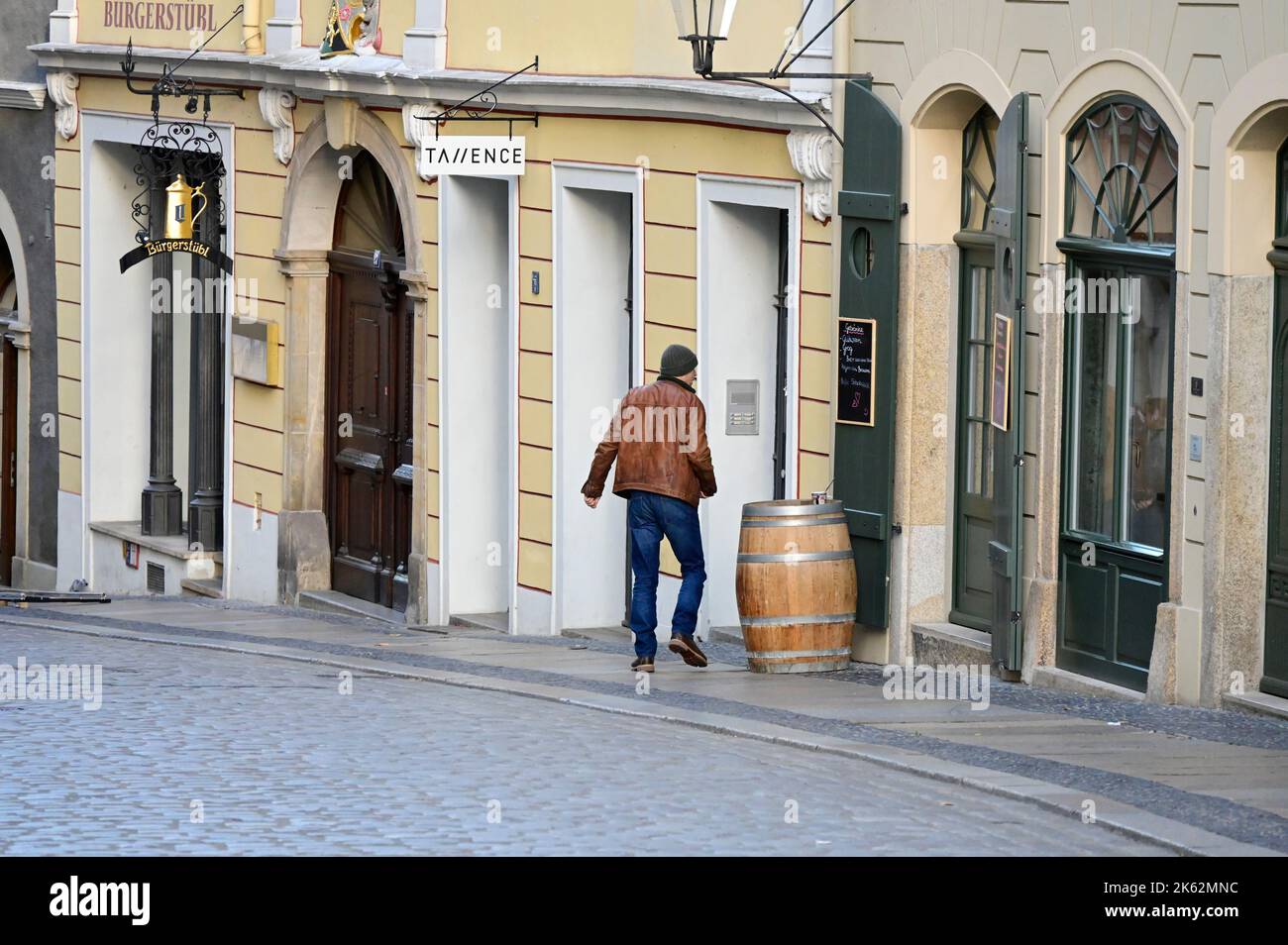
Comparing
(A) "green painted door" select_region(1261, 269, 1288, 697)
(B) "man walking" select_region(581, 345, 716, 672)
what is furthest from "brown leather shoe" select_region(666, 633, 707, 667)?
(A) "green painted door" select_region(1261, 269, 1288, 697)

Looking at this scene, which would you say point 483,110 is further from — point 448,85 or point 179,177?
point 179,177

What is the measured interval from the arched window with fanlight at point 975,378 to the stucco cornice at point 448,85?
1030mm

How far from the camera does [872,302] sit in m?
13.8

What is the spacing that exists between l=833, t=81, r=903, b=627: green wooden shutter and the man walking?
0.95 metres

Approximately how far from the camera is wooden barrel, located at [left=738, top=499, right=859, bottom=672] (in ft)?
42.8

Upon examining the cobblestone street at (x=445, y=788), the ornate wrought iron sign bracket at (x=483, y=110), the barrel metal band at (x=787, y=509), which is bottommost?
the cobblestone street at (x=445, y=788)

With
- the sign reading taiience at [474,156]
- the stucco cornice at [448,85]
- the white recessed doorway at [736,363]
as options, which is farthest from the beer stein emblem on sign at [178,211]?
the white recessed doorway at [736,363]

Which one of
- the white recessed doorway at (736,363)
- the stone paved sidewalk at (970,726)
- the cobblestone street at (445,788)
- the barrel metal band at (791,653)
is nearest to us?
the cobblestone street at (445,788)

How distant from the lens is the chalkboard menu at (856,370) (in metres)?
13.8

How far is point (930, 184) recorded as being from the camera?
13617 millimetres

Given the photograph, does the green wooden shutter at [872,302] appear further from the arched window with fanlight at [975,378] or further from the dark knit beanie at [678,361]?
the dark knit beanie at [678,361]

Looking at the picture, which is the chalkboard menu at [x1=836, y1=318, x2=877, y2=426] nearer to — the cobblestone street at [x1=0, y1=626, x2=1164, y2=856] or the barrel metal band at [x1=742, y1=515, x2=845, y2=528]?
the barrel metal band at [x1=742, y1=515, x2=845, y2=528]

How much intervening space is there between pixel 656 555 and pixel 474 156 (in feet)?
13.1
